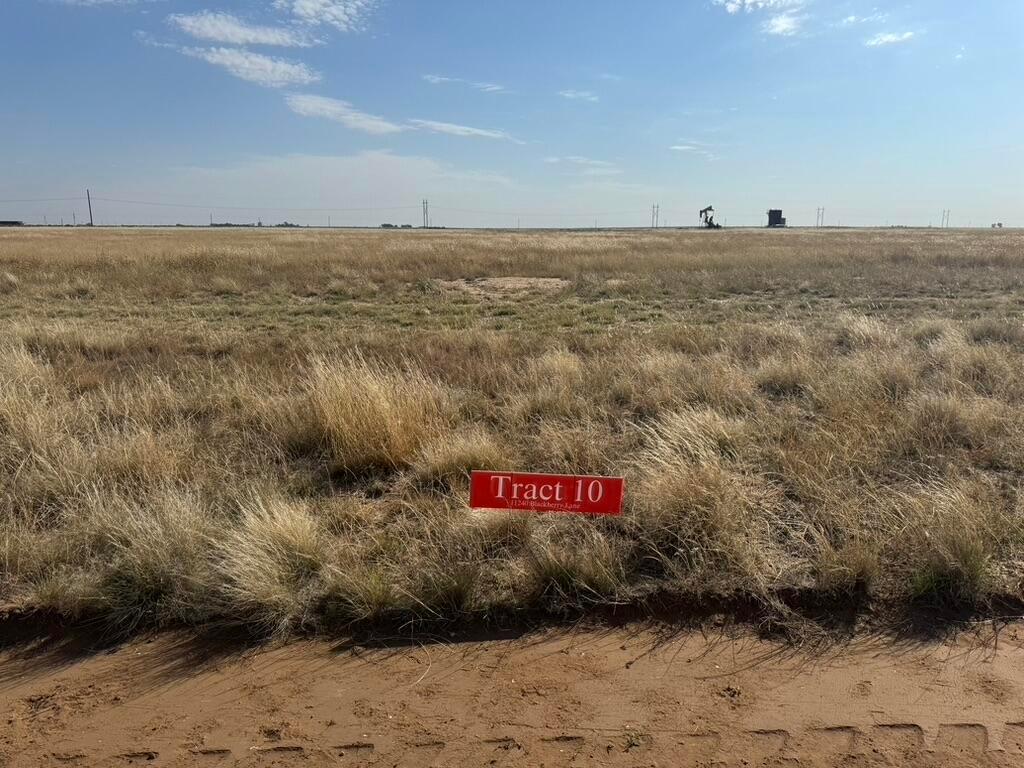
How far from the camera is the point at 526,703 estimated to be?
2477 mm

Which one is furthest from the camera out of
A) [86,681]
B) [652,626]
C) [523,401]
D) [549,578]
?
[523,401]

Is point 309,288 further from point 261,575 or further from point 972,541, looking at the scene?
point 972,541

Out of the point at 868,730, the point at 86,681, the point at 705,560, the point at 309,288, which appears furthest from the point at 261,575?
the point at 309,288

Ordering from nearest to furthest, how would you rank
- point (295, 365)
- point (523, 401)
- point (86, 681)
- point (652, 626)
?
point (86, 681), point (652, 626), point (523, 401), point (295, 365)

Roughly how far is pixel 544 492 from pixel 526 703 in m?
0.89

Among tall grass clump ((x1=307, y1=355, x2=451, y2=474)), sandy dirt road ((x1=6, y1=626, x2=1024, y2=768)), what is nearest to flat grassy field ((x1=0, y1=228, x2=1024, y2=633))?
tall grass clump ((x1=307, y1=355, x2=451, y2=474))

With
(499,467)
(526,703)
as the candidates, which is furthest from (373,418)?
(526,703)

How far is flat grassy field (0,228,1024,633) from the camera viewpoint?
123 inches

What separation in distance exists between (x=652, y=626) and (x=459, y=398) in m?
3.67

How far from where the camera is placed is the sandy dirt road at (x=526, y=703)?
2258mm

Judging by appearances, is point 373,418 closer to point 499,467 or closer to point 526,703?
point 499,467

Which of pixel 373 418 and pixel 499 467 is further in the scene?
pixel 373 418

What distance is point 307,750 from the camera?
89.5 inches

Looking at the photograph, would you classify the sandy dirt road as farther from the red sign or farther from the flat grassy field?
the red sign
